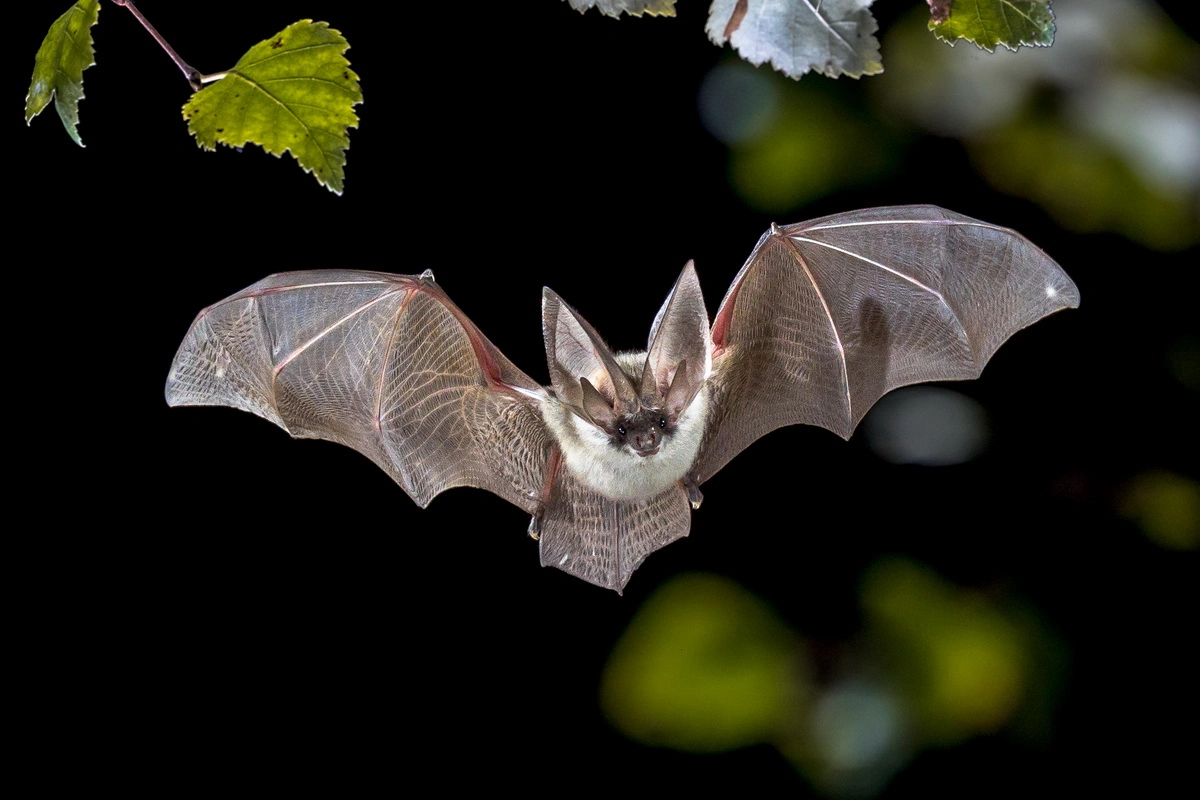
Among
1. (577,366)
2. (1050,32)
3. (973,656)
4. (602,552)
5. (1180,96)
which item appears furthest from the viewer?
(973,656)

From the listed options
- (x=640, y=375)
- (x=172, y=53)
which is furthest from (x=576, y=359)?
(x=172, y=53)

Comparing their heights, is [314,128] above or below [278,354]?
above

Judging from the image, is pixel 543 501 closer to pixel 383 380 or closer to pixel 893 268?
pixel 383 380

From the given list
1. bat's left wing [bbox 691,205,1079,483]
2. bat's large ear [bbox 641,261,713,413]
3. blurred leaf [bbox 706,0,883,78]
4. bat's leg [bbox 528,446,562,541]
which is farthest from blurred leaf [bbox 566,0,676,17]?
bat's leg [bbox 528,446,562,541]

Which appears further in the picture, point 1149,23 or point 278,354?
point 1149,23

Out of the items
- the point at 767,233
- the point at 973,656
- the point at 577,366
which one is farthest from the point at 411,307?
the point at 973,656

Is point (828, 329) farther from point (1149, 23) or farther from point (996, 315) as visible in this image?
point (1149, 23)
